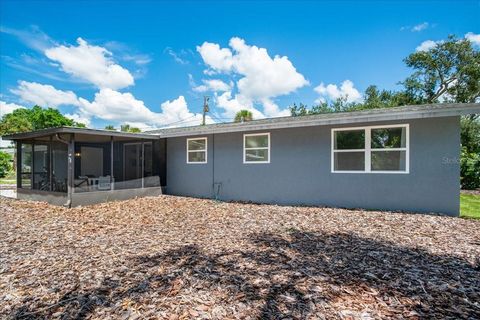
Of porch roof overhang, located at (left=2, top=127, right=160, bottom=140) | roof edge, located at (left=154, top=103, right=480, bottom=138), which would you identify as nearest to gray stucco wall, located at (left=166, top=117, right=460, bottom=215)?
roof edge, located at (left=154, top=103, right=480, bottom=138)

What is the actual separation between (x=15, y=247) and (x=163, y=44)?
12611mm

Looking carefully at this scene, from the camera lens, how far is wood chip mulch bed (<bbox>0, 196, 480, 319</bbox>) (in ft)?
8.46

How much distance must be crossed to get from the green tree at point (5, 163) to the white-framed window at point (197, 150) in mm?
16868

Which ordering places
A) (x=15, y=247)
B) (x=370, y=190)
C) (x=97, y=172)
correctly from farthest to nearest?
(x=97, y=172) → (x=370, y=190) → (x=15, y=247)

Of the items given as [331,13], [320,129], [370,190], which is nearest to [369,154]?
[370,190]

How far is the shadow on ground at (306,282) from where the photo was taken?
2.54 metres

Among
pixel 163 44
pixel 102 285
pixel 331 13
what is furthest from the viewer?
pixel 163 44

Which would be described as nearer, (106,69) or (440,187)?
(440,187)

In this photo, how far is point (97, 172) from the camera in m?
11.3

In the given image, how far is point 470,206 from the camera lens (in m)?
8.13

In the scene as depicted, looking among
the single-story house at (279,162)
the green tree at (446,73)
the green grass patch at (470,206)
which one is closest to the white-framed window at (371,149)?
the single-story house at (279,162)

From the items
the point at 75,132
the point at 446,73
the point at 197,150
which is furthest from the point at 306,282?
the point at 446,73

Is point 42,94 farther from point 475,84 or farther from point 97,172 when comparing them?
point 475,84

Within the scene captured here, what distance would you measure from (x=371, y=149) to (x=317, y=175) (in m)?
1.66
